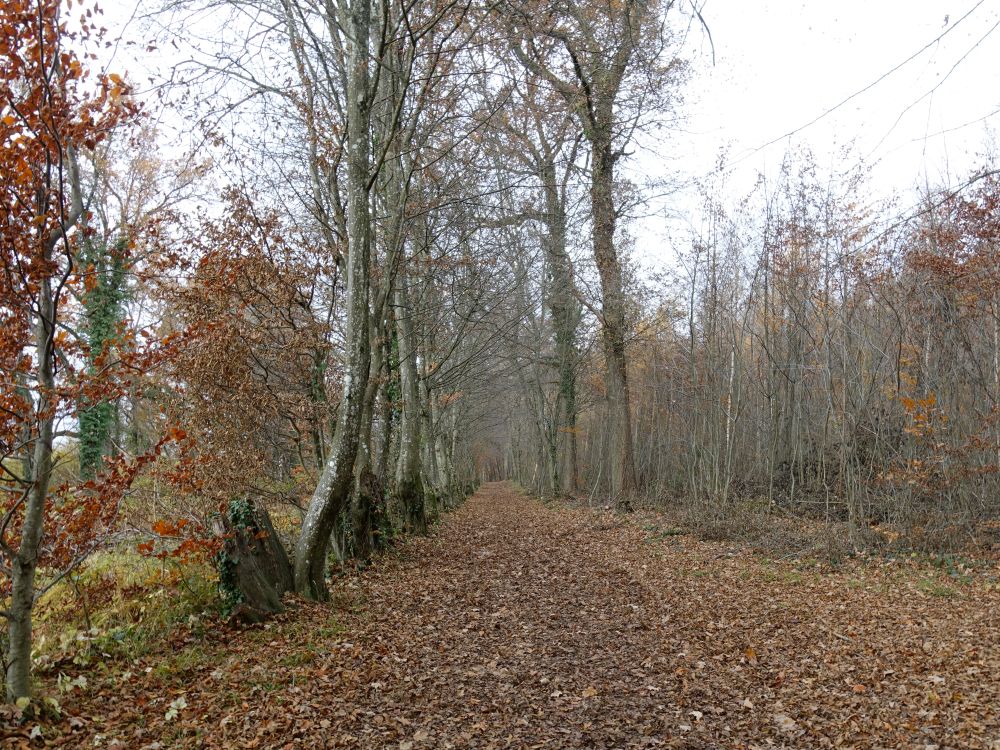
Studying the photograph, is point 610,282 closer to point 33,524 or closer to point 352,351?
point 352,351

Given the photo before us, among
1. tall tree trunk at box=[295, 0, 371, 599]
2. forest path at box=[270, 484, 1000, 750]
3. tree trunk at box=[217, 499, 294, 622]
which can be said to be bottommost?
forest path at box=[270, 484, 1000, 750]

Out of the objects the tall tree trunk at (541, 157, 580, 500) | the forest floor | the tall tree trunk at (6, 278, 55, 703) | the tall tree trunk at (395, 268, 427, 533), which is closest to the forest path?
the forest floor

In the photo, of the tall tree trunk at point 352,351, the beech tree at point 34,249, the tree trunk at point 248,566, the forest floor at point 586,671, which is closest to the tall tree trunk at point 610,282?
the forest floor at point 586,671

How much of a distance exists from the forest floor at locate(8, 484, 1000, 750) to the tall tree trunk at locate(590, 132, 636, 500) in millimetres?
8795

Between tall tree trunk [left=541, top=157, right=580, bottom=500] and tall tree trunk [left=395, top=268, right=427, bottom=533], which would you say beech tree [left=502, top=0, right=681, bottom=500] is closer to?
tall tree trunk [left=541, top=157, right=580, bottom=500]

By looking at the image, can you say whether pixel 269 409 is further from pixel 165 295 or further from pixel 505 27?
pixel 505 27

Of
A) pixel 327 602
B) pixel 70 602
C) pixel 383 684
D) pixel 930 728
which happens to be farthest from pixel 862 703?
pixel 70 602

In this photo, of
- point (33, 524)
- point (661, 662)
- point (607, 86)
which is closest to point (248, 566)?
point (33, 524)

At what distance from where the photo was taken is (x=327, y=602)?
7.32m

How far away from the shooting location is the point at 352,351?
7527 mm

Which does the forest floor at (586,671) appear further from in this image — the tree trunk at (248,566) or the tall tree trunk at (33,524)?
the tall tree trunk at (33,524)

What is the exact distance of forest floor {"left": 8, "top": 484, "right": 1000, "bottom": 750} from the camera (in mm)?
4301

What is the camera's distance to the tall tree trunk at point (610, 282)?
17.1 metres

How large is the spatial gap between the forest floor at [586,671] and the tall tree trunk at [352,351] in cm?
61
